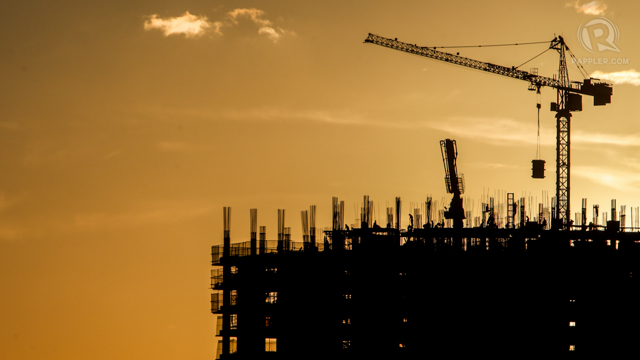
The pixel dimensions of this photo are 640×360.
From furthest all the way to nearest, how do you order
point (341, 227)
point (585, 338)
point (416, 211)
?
point (416, 211), point (341, 227), point (585, 338)

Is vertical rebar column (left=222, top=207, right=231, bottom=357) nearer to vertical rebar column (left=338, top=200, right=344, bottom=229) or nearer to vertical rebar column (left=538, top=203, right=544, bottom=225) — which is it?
vertical rebar column (left=338, top=200, right=344, bottom=229)

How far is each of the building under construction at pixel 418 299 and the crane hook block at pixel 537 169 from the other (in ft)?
97.9

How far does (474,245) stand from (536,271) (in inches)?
383

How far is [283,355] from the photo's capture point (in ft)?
219

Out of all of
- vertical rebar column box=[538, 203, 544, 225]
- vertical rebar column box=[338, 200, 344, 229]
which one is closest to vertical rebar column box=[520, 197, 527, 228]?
vertical rebar column box=[538, 203, 544, 225]

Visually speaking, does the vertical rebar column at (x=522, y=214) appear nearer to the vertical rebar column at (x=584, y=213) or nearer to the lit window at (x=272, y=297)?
the vertical rebar column at (x=584, y=213)

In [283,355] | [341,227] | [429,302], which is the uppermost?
[341,227]

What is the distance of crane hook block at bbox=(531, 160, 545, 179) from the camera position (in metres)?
101

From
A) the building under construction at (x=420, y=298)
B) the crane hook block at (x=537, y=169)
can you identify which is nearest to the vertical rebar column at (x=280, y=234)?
the building under construction at (x=420, y=298)

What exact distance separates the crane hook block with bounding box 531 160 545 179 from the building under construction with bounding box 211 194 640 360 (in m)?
29.8

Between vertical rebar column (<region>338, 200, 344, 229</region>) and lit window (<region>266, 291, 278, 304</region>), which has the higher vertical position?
vertical rebar column (<region>338, 200, 344, 229</region>)

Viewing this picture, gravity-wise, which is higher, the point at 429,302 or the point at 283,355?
the point at 429,302

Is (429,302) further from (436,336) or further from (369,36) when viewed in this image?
(369,36)

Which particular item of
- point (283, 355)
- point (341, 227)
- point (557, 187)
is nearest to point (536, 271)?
point (341, 227)
